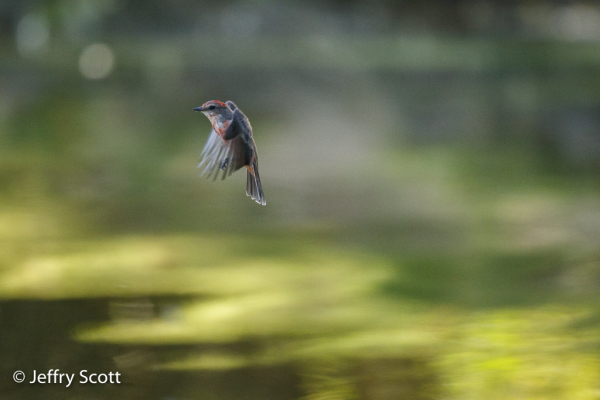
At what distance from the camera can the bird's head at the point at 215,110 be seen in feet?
3.60

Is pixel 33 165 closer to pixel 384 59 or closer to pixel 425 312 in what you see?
pixel 425 312

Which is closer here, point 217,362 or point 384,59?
point 217,362

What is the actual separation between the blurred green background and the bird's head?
3.82ft

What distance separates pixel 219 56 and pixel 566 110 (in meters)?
4.78

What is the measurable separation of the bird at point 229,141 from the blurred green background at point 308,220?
44.6 inches

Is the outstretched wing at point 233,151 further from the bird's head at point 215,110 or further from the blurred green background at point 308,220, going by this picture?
the blurred green background at point 308,220

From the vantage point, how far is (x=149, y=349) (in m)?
2.38

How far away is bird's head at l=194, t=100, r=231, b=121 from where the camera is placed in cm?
110

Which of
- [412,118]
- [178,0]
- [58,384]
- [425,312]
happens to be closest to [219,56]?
[178,0]

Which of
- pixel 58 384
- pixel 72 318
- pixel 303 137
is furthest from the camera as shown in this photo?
pixel 303 137

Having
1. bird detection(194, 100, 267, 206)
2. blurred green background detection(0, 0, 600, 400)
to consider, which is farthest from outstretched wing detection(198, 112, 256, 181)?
blurred green background detection(0, 0, 600, 400)

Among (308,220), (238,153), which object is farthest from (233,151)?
(308,220)

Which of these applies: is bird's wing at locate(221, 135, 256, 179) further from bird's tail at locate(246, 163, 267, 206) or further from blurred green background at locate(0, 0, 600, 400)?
blurred green background at locate(0, 0, 600, 400)

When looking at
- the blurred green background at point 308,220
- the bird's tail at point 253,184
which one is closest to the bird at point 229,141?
the bird's tail at point 253,184
